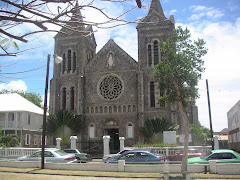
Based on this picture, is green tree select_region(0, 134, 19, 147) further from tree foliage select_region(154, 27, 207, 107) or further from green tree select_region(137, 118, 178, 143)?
tree foliage select_region(154, 27, 207, 107)

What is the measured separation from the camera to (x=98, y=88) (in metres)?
35.4

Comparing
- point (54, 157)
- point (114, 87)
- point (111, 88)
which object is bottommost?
point (54, 157)

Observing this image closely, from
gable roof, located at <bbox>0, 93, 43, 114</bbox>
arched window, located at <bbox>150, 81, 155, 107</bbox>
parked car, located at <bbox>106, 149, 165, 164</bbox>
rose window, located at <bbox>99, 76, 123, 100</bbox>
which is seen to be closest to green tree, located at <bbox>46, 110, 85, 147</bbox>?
rose window, located at <bbox>99, 76, 123, 100</bbox>

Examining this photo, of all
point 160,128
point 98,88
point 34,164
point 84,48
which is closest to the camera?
point 34,164

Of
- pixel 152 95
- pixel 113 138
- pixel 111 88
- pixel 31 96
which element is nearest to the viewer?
pixel 152 95

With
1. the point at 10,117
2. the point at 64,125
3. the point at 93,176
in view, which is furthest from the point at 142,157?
the point at 10,117

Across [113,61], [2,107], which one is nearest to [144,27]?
[113,61]

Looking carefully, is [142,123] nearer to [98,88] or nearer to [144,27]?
[98,88]

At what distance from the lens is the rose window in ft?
115

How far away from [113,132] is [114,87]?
553 centimetres

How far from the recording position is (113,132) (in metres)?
35.0

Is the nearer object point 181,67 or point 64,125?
point 181,67

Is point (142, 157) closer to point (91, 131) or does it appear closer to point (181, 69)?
point (181, 69)

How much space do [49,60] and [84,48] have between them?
705 inches
